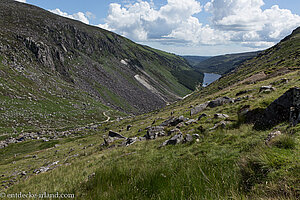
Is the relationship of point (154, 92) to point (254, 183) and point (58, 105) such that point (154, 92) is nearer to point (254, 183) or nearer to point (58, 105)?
point (58, 105)

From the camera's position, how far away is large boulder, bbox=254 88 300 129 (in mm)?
9456

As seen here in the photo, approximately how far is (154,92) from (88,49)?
3299 inches

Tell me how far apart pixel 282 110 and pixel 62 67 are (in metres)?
144

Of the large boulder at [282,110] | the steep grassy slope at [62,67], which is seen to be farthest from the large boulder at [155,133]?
the steep grassy slope at [62,67]

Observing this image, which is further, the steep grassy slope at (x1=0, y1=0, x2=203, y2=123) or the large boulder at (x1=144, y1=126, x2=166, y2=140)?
the steep grassy slope at (x1=0, y1=0, x2=203, y2=123)

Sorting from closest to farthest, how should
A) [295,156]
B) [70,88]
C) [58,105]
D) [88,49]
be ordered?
[295,156] → [58,105] → [70,88] → [88,49]

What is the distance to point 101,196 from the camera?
→ 3730 millimetres

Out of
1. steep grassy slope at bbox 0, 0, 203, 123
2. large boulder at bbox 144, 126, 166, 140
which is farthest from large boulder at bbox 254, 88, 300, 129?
steep grassy slope at bbox 0, 0, 203, 123

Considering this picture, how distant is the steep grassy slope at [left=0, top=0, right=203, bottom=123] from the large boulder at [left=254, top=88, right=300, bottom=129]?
308 feet

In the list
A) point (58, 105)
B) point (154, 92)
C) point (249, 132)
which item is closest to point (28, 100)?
point (58, 105)

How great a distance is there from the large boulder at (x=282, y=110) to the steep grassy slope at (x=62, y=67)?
3699 inches

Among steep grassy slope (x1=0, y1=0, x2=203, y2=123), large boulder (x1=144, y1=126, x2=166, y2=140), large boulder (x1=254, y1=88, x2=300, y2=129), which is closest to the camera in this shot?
large boulder (x1=254, y1=88, x2=300, y2=129)

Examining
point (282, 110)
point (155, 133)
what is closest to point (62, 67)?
point (155, 133)

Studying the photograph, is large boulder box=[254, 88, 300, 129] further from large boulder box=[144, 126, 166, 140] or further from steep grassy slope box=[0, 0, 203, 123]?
steep grassy slope box=[0, 0, 203, 123]
